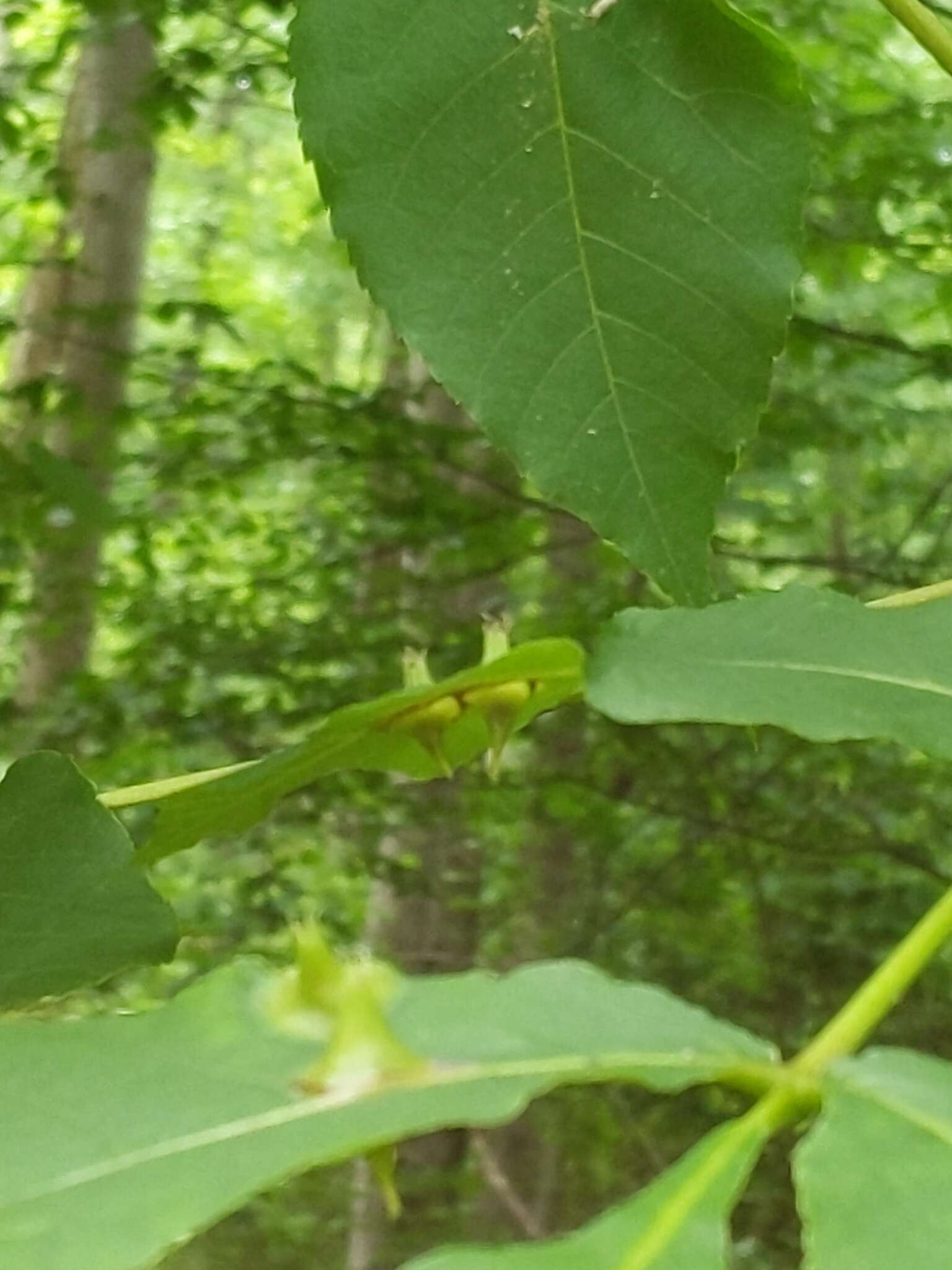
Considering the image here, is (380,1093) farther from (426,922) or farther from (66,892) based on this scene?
(426,922)

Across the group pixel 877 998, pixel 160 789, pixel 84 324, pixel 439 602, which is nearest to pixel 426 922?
pixel 439 602

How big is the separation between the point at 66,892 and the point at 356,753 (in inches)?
3.5

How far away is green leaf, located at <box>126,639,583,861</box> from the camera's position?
0.39 m

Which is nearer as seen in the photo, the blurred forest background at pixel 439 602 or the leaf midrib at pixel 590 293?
the leaf midrib at pixel 590 293

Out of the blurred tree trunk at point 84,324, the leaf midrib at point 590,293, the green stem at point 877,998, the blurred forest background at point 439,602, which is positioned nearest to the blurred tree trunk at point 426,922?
the blurred forest background at point 439,602

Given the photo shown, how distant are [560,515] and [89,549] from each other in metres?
0.61

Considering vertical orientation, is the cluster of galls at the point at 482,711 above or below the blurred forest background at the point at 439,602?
above

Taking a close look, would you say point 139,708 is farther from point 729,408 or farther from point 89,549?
point 729,408

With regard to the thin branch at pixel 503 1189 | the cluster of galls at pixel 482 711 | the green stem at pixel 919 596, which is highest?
the green stem at pixel 919 596

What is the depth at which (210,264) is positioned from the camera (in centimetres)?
→ 434

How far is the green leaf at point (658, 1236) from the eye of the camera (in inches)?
7.8

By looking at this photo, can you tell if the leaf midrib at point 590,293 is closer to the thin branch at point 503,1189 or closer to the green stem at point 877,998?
the green stem at point 877,998

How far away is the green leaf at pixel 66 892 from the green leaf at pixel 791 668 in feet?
0.50

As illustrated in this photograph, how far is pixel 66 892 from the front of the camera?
1.37 ft
